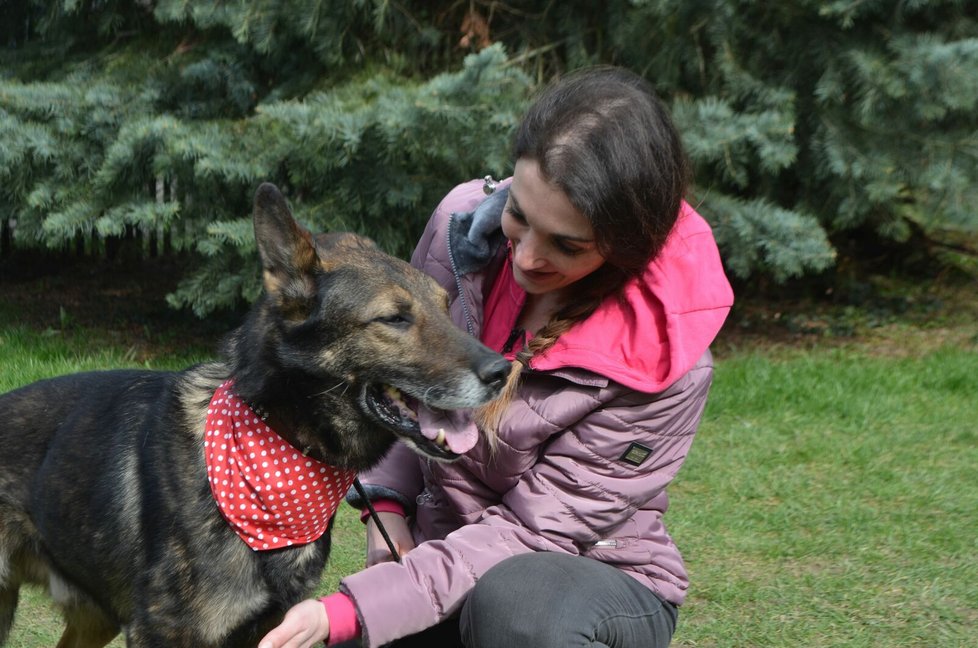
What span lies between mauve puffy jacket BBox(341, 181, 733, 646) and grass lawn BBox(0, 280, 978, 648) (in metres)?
1.11

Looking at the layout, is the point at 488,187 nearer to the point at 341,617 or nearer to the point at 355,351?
the point at 355,351

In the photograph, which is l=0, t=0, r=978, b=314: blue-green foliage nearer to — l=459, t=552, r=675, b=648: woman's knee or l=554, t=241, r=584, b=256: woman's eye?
l=554, t=241, r=584, b=256: woman's eye

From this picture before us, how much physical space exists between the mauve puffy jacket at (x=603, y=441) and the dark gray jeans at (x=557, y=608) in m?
0.08

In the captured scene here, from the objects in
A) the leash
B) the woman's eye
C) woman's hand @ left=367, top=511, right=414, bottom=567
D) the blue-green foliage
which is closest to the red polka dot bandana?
the leash

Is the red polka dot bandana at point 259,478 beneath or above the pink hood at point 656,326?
beneath

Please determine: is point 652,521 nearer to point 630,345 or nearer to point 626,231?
point 630,345

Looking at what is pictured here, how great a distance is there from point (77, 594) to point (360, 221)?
325cm

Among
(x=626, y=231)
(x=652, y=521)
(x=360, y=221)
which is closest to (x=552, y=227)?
(x=626, y=231)

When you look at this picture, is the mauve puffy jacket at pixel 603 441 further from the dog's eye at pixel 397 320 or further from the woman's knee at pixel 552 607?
the dog's eye at pixel 397 320

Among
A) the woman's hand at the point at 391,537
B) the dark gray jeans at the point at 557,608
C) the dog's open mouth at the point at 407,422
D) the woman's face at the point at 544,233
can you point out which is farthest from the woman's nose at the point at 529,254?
the woman's hand at the point at 391,537

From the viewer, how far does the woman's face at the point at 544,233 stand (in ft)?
8.15

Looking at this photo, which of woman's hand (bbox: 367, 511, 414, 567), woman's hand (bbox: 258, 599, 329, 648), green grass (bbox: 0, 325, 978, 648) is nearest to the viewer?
woman's hand (bbox: 258, 599, 329, 648)

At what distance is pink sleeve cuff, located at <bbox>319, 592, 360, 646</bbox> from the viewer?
230 cm

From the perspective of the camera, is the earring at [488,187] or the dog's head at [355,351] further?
the earring at [488,187]
